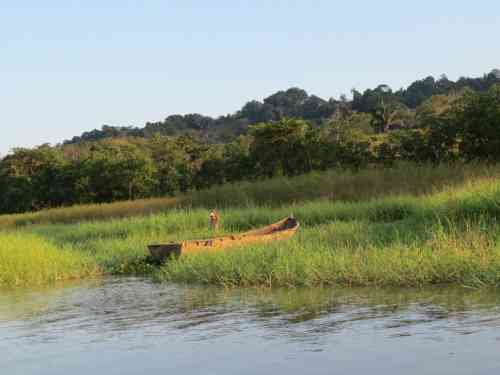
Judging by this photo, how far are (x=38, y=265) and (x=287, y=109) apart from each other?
6188 centimetres

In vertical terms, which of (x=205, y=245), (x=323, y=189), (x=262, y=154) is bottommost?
(x=205, y=245)

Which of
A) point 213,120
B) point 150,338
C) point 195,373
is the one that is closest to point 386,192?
point 150,338

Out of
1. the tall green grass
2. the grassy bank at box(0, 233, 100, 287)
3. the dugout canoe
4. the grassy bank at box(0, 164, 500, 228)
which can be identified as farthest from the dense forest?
the grassy bank at box(0, 233, 100, 287)

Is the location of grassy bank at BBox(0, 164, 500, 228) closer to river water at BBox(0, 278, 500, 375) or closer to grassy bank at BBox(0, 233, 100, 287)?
grassy bank at BBox(0, 233, 100, 287)

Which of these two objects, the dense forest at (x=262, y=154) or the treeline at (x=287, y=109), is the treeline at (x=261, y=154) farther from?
the treeline at (x=287, y=109)

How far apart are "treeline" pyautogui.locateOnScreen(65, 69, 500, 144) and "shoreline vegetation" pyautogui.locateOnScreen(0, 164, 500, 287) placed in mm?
34780

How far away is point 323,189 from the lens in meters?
21.0

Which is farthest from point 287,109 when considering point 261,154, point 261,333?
point 261,333

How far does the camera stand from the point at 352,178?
20969 millimetres

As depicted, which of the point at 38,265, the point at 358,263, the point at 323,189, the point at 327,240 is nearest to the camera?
the point at 358,263

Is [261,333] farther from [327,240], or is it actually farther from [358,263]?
[327,240]

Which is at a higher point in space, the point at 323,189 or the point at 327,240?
the point at 323,189

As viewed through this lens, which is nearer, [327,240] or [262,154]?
[327,240]

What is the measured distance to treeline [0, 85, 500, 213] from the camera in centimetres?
2584
